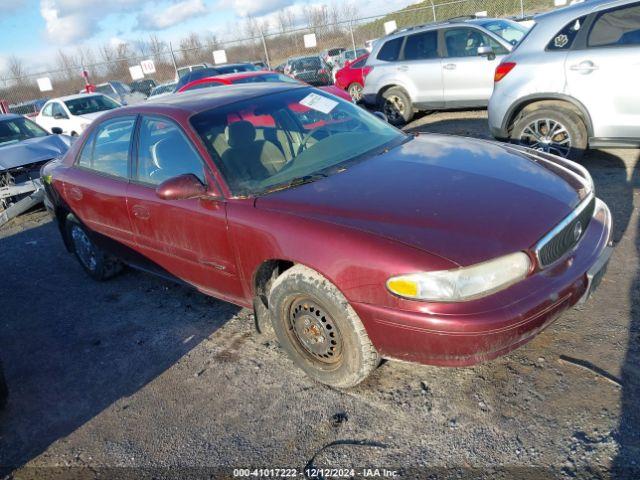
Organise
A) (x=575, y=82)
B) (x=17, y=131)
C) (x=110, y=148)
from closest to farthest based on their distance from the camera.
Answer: (x=110, y=148)
(x=575, y=82)
(x=17, y=131)

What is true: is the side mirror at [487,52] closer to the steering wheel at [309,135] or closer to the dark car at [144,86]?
the steering wheel at [309,135]

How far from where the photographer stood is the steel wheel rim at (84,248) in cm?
485

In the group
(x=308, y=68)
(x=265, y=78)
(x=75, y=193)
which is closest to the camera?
(x=75, y=193)

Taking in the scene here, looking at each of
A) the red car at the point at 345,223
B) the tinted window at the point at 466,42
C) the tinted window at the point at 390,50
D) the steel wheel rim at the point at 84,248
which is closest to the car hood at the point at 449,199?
the red car at the point at 345,223

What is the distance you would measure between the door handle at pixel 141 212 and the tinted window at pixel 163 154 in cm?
19

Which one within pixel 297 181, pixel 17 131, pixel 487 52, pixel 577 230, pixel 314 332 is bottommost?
pixel 314 332

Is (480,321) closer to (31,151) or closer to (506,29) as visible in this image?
(31,151)

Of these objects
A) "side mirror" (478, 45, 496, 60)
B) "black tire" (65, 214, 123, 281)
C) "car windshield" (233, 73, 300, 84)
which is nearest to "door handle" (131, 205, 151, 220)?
"black tire" (65, 214, 123, 281)

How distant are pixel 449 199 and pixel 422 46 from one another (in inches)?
292

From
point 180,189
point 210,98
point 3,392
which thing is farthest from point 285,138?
point 3,392

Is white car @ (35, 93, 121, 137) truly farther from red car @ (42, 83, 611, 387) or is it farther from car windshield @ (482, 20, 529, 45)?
red car @ (42, 83, 611, 387)

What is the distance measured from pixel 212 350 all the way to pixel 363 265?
156 cm

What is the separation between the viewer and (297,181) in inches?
124

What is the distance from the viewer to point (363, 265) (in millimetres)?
2486
